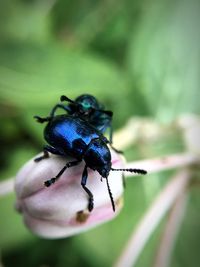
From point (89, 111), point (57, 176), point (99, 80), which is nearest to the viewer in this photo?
point (57, 176)

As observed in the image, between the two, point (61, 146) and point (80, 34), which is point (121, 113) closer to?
point (80, 34)

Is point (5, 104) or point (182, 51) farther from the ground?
point (182, 51)

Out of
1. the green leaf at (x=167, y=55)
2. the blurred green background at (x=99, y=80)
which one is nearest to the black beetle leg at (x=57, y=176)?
the blurred green background at (x=99, y=80)

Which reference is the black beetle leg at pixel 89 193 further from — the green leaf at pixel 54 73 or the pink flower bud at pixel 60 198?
the green leaf at pixel 54 73

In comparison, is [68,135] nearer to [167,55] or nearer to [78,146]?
[78,146]

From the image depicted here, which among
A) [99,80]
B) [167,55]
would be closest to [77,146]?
[99,80]

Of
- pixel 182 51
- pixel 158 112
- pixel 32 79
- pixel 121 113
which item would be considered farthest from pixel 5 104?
pixel 182 51
